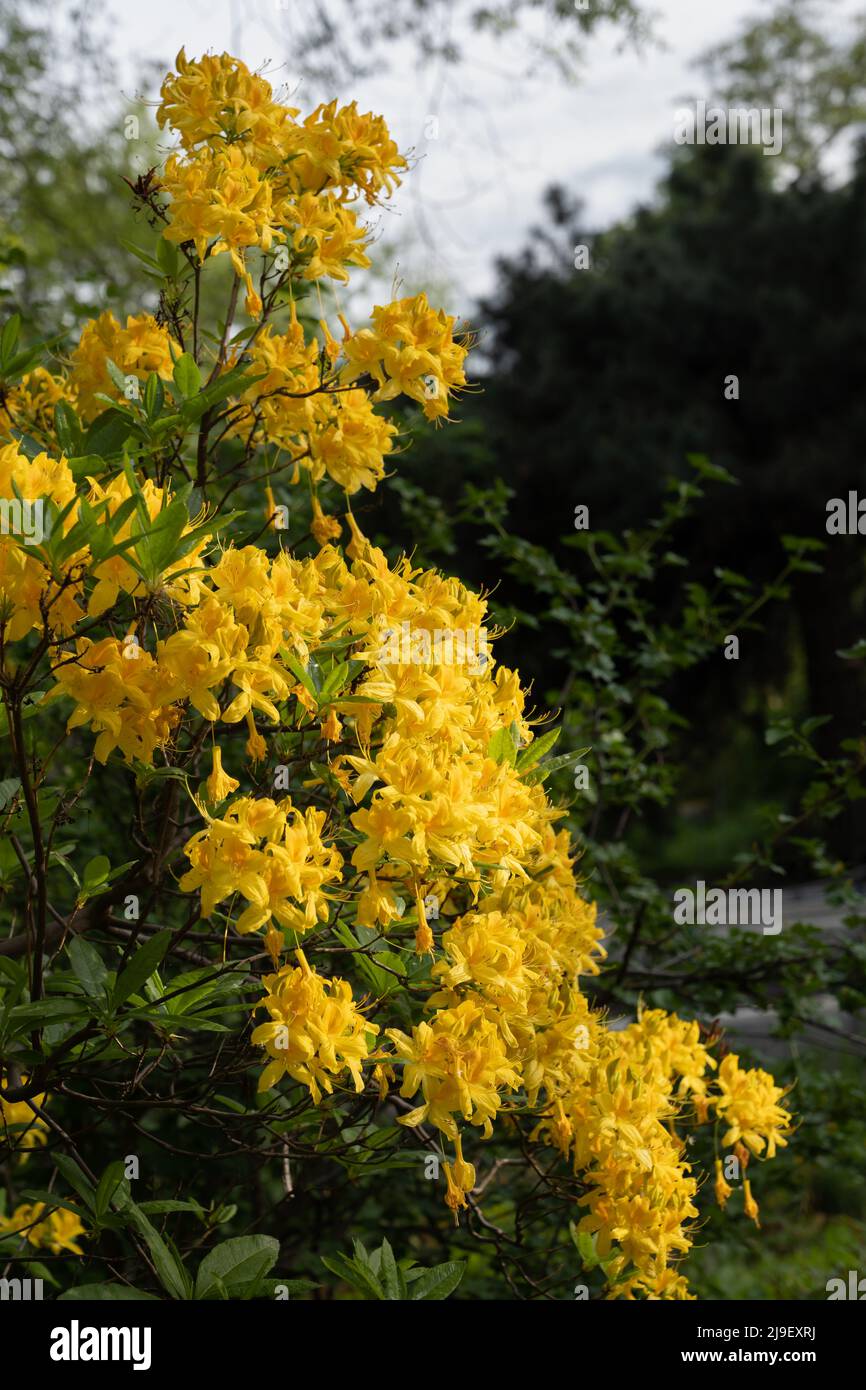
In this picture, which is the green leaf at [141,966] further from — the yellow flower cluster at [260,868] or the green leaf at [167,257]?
the green leaf at [167,257]

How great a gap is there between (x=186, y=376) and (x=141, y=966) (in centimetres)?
78

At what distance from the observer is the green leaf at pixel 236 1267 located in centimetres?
151

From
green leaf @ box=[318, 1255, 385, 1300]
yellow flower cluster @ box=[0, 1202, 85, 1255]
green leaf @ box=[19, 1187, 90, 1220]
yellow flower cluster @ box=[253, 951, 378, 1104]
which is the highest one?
yellow flower cluster @ box=[253, 951, 378, 1104]

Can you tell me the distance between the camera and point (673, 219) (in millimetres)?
13000

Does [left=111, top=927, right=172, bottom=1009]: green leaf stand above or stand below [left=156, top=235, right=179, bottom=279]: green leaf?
below

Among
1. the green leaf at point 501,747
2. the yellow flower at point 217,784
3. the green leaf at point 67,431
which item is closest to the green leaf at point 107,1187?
the yellow flower at point 217,784

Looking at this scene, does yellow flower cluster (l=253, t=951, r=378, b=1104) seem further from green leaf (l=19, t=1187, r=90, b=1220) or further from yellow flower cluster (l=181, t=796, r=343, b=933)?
green leaf (l=19, t=1187, r=90, b=1220)

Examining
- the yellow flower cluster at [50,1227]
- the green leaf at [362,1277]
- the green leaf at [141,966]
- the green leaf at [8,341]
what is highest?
the green leaf at [8,341]

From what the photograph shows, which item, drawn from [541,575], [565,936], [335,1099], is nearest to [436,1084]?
[335,1099]

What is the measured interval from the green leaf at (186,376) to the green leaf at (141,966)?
2.38 ft

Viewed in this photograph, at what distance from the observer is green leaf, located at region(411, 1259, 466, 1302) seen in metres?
1.62

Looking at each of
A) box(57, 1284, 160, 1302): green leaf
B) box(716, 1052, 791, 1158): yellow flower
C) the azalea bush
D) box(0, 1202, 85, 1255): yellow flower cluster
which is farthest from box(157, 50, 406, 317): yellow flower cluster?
box(0, 1202, 85, 1255): yellow flower cluster

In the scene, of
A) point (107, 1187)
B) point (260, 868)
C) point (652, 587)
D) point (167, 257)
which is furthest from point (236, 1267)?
point (652, 587)
